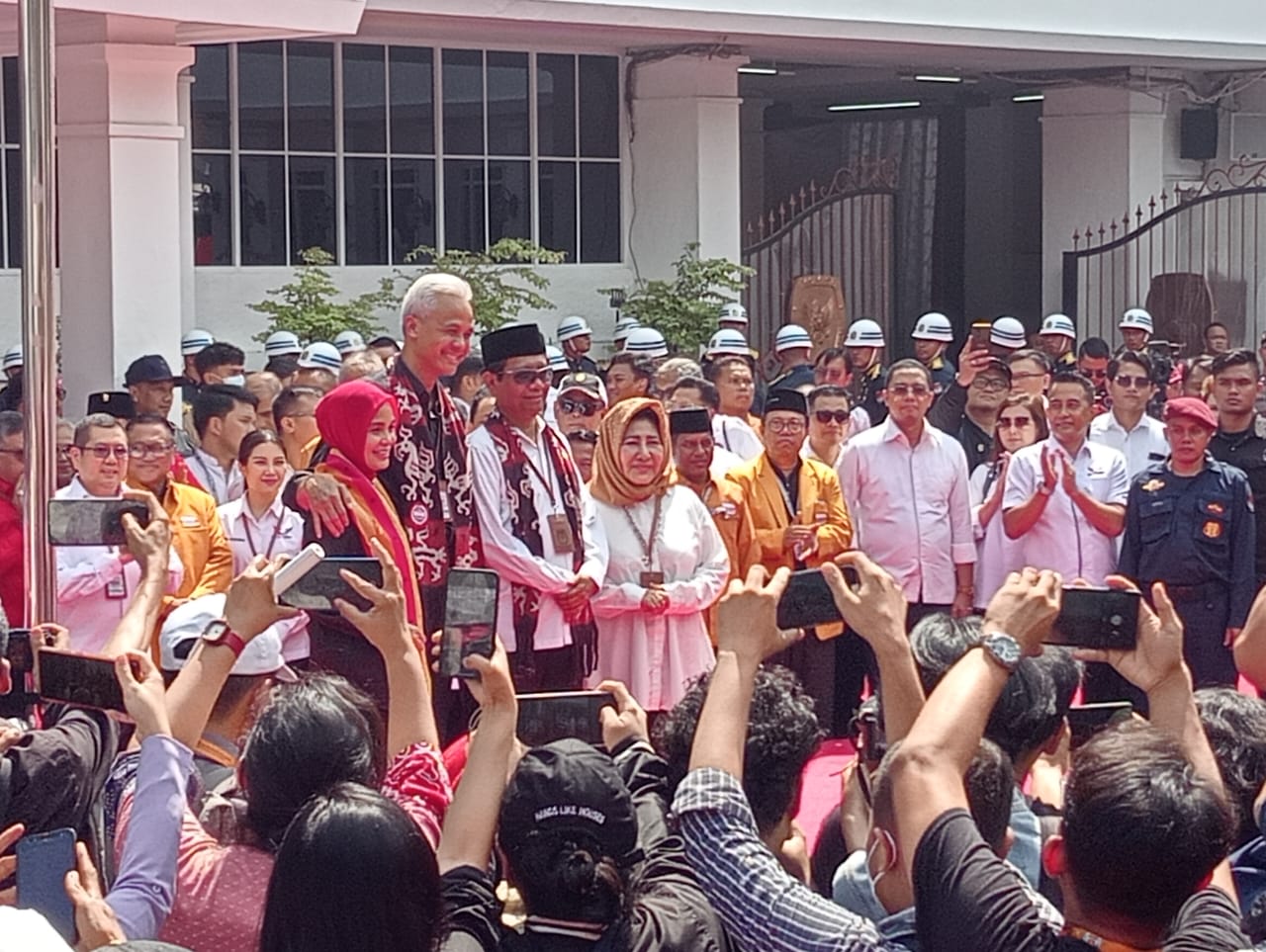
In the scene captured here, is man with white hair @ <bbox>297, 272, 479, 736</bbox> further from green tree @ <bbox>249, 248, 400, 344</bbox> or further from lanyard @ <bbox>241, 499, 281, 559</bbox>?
green tree @ <bbox>249, 248, 400, 344</bbox>

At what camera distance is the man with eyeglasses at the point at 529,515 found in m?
6.02

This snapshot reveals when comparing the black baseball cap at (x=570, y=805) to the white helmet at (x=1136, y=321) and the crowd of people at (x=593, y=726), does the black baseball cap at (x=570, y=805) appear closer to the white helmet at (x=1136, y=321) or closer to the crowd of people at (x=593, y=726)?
the crowd of people at (x=593, y=726)

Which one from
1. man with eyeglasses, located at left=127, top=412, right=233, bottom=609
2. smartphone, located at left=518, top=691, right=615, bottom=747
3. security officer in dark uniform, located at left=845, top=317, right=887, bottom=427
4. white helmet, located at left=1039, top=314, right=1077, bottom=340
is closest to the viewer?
smartphone, located at left=518, top=691, right=615, bottom=747

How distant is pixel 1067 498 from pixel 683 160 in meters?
7.52

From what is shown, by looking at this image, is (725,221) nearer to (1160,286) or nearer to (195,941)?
(1160,286)

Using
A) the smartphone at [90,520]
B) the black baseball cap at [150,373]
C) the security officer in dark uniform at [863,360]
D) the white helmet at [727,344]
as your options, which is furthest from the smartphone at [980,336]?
the smartphone at [90,520]

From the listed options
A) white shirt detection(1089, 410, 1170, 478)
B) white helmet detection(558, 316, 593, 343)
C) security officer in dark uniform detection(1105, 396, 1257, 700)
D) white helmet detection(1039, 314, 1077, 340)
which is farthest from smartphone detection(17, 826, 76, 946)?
white helmet detection(1039, 314, 1077, 340)

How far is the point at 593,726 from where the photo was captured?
3.65 metres

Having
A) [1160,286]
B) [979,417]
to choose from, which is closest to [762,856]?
[979,417]

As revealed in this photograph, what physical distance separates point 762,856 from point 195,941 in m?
0.85

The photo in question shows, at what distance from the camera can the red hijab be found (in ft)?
17.9

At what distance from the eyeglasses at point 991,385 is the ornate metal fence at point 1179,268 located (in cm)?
787

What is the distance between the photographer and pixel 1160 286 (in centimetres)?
1698

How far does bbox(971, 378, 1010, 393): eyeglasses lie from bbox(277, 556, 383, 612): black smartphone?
5874mm
